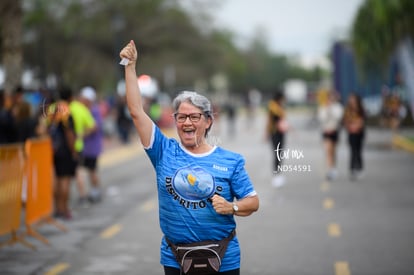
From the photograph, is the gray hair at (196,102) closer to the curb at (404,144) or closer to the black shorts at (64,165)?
the black shorts at (64,165)

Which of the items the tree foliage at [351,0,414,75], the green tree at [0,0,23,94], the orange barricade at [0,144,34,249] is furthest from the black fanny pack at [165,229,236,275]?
the tree foliage at [351,0,414,75]

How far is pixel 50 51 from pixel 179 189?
147ft

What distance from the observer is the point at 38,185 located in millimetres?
10461

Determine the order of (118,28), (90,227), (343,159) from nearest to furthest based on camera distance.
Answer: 1. (90,227)
2. (343,159)
3. (118,28)

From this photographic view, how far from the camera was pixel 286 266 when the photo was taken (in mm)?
8117

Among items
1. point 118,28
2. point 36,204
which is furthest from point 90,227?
point 118,28

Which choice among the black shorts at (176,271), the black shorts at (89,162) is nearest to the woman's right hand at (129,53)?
the black shorts at (176,271)

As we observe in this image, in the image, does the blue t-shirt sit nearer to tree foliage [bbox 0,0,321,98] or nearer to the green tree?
the green tree

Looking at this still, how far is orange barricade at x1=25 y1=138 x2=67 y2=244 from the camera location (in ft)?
32.4

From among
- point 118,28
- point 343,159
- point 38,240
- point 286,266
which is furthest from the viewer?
point 118,28

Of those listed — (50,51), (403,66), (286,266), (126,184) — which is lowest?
(286,266)

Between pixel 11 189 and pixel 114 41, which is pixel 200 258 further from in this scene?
pixel 114 41

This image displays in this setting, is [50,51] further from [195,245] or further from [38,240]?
[195,245]

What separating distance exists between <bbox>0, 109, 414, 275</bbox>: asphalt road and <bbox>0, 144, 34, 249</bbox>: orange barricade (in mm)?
268
